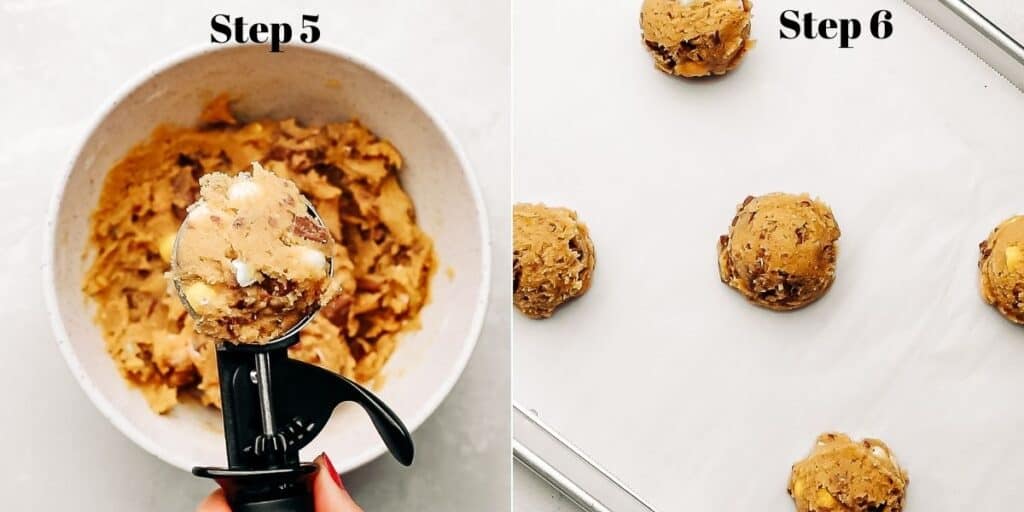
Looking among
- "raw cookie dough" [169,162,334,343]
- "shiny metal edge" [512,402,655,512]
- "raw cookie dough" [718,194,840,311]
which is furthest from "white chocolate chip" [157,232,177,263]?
"raw cookie dough" [718,194,840,311]

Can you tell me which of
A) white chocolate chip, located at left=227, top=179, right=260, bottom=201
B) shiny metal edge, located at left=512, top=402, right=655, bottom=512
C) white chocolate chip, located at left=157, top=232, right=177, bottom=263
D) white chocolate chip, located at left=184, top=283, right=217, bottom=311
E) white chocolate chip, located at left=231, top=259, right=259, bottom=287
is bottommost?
shiny metal edge, located at left=512, top=402, right=655, bottom=512

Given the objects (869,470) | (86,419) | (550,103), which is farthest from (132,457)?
(869,470)

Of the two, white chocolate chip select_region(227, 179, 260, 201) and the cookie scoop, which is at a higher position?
white chocolate chip select_region(227, 179, 260, 201)

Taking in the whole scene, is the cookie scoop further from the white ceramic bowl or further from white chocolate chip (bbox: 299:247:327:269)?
the white ceramic bowl

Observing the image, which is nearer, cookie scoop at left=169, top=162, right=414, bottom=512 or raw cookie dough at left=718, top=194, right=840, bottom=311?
cookie scoop at left=169, top=162, right=414, bottom=512

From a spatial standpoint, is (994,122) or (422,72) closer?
(994,122)

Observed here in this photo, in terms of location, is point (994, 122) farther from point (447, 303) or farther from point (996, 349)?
point (447, 303)

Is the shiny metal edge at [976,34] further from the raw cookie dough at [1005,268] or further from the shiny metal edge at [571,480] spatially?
the shiny metal edge at [571,480]
